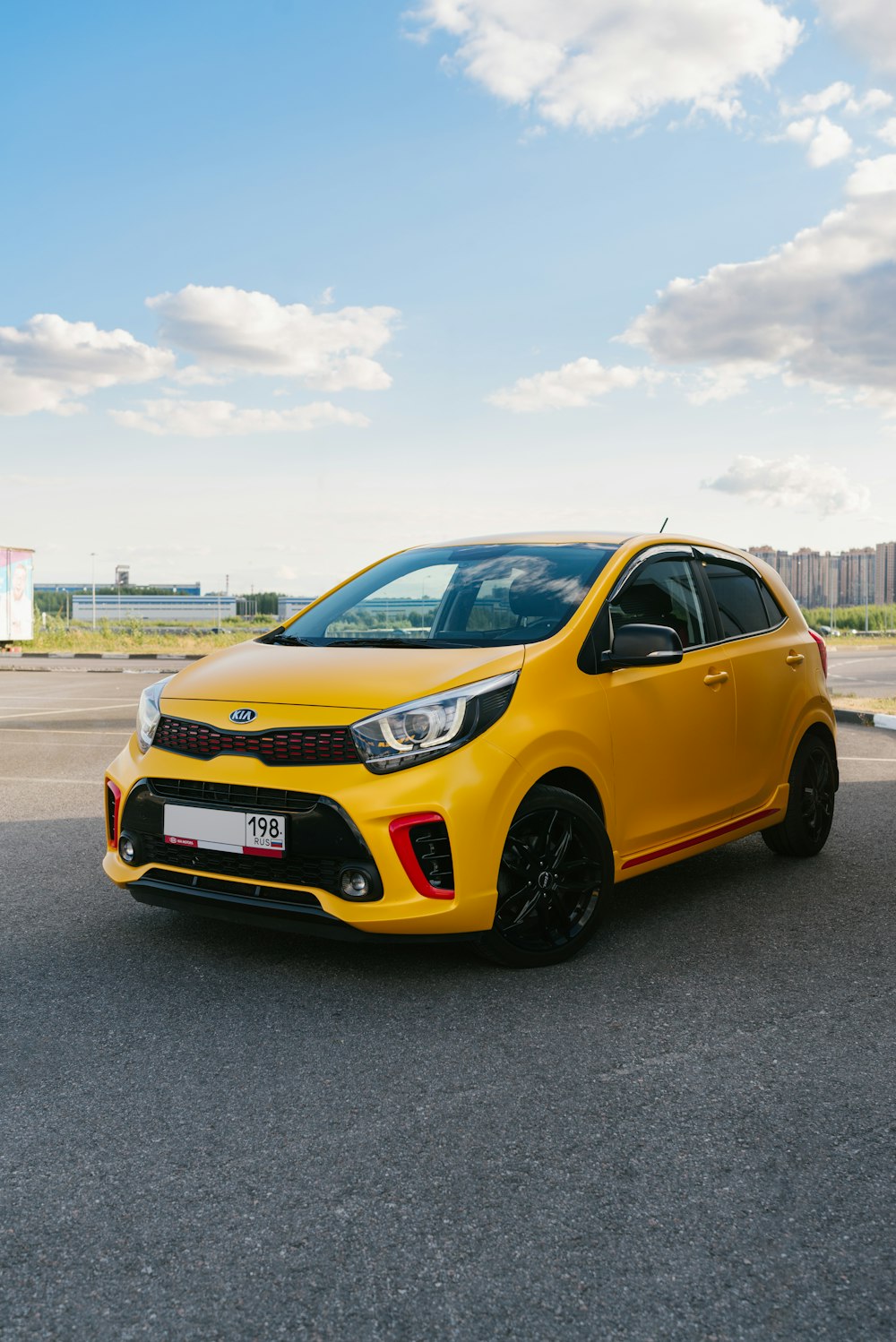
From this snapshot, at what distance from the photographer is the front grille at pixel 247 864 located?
3.88 meters

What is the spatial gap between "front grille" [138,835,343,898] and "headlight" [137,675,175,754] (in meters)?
0.38

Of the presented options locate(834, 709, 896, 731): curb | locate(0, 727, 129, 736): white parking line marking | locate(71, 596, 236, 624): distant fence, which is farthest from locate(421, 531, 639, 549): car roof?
locate(71, 596, 236, 624): distant fence

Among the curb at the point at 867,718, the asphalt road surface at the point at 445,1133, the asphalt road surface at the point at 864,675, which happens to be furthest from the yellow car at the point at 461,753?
the asphalt road surface at the point at 864,675

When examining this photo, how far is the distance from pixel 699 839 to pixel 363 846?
1.90 m

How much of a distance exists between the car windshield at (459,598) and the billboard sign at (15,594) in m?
32.0

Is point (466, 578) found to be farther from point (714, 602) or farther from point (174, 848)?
point (174, 848)

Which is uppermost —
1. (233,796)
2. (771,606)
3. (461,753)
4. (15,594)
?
(15,594)

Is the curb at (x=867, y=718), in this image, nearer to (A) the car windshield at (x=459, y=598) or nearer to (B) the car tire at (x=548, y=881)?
(A) the car windshield at (x=459, y=598)

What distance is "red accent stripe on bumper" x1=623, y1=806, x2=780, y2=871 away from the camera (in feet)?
15.5

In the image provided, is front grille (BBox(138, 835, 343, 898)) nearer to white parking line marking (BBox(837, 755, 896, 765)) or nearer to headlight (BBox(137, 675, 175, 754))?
headlight (BBox(137, 675, 175, 754))

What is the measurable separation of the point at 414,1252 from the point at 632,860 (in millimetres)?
2489

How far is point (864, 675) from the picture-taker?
23.9 m

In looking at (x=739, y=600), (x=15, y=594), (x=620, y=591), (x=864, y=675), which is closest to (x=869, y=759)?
(x=739, y=600)

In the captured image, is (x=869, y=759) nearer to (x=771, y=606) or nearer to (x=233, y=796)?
(x=771, y=606)
